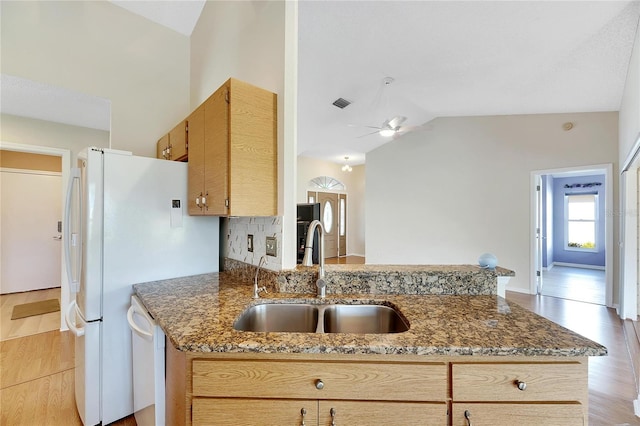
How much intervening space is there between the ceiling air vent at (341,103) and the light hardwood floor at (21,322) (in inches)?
183

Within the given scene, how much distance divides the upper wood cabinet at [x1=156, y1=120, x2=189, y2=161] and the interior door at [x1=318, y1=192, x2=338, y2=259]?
17.7 feet

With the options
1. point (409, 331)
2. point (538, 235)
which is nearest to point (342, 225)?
point (538, 235)

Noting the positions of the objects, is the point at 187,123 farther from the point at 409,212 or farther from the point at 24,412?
the point at 409,212

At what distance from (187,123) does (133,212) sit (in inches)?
29.7

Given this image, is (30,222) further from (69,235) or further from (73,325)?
(73,325)

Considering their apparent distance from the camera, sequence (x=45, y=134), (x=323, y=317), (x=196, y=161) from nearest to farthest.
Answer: (x=323, y=317)
(x=196, y=161)
(x=45, y=134)

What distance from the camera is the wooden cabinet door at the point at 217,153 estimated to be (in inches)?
61.6

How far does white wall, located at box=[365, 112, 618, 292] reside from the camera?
14.5ft

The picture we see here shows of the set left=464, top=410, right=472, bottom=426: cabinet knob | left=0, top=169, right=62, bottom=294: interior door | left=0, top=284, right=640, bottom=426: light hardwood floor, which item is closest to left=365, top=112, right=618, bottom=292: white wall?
left=0, top=284, right=640, bottom=426: light hardwood floor

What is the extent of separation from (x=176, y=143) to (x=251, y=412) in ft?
6.68

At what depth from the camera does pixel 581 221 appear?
650 centimetres

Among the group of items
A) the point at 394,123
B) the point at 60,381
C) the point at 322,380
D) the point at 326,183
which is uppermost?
the point at 394,123

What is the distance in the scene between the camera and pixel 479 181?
5102 mm

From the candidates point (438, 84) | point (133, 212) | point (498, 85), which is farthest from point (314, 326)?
point (498, 85)
